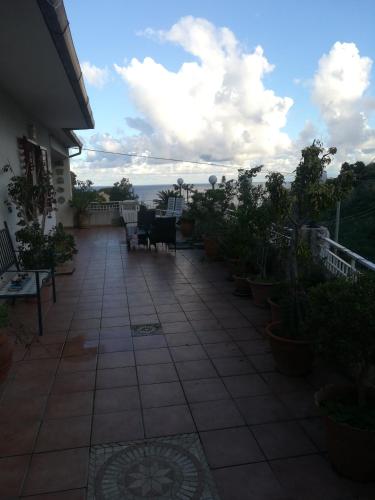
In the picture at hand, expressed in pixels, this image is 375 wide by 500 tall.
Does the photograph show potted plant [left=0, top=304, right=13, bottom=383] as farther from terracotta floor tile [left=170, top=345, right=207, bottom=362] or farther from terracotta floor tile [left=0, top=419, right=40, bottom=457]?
terracotta floor tile [left=170, top=345, right=207, bottom=362]

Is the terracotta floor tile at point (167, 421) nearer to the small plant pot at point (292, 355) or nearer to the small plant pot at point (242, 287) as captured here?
the small plant pot at point (292, 355)

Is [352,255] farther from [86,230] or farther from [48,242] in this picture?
[86,230]

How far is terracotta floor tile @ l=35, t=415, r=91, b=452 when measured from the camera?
220 centimetres

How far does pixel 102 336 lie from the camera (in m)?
3.78

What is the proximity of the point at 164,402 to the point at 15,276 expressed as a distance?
9.43ft

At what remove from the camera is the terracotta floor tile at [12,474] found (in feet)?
6.10

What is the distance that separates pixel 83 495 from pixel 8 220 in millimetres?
4034

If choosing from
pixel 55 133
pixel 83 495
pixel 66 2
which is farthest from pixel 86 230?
pixel 83 495

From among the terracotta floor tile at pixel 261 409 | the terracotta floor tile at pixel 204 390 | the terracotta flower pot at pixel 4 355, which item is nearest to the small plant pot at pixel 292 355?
the terracotta floor tile at pixel 261 409

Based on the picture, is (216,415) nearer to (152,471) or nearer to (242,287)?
(152,471)

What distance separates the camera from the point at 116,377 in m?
2.98

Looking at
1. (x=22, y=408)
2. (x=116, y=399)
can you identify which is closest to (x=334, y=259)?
(x=116, y=399)

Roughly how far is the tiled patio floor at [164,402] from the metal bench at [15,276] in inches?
16.9

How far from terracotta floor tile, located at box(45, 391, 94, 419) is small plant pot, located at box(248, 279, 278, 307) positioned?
96.2 inches
